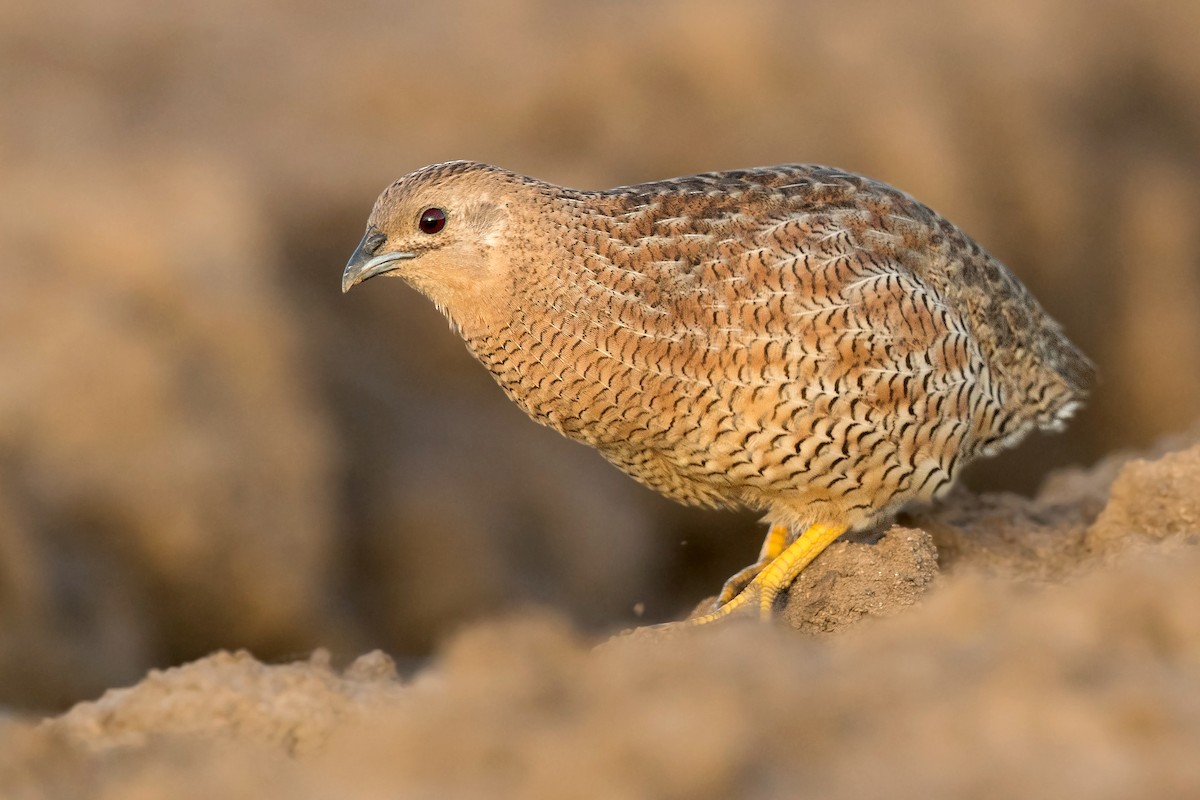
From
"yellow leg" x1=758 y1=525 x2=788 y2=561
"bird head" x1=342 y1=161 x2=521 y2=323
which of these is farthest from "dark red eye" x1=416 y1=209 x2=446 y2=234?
"yellow leg" x1=758 y1=525 x2=788 y2=561

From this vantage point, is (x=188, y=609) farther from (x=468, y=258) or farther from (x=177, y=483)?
(x=468, y=258)

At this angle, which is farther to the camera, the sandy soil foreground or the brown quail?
the brown quail

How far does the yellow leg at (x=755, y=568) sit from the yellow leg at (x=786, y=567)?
0.08 meters

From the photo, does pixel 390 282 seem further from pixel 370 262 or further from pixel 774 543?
pixel 370 262

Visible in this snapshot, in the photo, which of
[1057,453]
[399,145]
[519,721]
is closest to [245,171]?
[399,145]

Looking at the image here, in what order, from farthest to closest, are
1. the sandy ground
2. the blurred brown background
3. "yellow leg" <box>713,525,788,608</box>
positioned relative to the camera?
1. the blurred brown background
2. "yellow leg" <box>713,525,788,608</box>
3. the sandy ground

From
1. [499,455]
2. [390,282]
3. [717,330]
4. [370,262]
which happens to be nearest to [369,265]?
[370,262]

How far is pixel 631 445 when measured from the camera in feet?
19.7

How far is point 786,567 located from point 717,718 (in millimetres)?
2871

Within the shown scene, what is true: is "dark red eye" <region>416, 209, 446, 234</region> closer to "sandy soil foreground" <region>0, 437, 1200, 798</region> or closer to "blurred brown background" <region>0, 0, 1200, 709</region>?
"sandy soil foreground" <region>0, 437, 1200, 798</region>

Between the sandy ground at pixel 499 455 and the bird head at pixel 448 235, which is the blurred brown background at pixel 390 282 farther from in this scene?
the bird head at pixel 448 235

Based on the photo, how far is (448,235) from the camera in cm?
587

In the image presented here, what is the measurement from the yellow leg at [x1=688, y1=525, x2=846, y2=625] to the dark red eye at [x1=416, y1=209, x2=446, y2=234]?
6.10 ft

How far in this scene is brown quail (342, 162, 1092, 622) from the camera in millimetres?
5742
